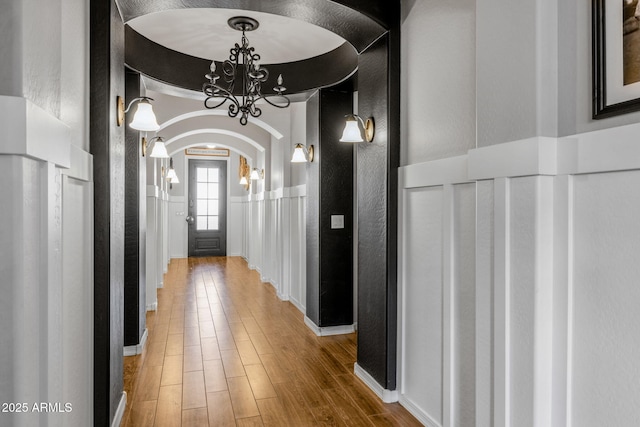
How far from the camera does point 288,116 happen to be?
19.6 ft

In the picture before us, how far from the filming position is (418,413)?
2562 millimetres

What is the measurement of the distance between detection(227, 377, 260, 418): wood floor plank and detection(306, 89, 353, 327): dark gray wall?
4.63 ft

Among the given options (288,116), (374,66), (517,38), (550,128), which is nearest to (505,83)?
(517,38)

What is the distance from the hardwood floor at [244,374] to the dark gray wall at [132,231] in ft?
1.01

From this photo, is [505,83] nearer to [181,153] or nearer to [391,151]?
[391,151]

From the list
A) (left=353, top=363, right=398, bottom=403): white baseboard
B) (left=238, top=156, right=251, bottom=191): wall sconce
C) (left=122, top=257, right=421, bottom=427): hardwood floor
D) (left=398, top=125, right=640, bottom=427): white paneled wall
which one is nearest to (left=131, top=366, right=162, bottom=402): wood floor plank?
(left=122, top=257, right=421, bottom=427): hardwood floor

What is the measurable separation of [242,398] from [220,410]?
0.20m

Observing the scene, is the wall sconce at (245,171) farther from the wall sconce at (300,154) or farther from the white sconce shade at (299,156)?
the white sconce shade at (299,156)

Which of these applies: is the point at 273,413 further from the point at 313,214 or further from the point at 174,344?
the point at 313,214

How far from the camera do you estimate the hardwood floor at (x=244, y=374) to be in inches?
102

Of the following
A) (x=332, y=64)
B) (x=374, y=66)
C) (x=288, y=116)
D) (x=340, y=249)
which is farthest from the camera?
(x=288, y=116)

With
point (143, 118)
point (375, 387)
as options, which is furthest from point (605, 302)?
point (143, 118)

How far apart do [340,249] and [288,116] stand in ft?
8.19

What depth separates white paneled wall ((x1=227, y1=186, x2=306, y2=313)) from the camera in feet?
17.4
